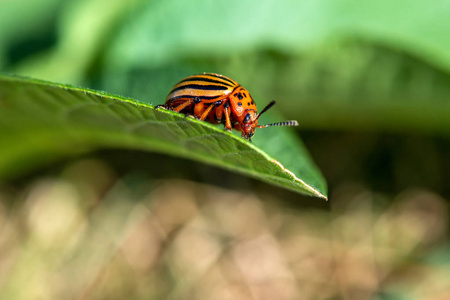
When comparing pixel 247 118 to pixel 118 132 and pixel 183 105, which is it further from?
pixel 118 132

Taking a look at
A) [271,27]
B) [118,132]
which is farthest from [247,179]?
[118,132]

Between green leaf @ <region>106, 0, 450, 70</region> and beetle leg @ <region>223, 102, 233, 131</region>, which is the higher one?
green leaf @ <region>106, 0, 450, 70</region>

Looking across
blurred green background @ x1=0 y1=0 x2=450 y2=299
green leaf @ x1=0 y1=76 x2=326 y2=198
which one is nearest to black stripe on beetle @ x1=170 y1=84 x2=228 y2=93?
green leaf @ x1=0 y1=76 x2=326 y2=198

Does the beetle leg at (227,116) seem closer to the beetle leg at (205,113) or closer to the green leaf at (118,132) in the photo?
the beetle leg at (205,113)

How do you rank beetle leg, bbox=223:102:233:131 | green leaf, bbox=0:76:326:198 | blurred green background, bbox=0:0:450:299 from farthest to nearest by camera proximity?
blurred green background, bbox=0:0:450:299 → beetle leg, bbox=223:102:233:131 → green leaf, bbox=0:76:326:198

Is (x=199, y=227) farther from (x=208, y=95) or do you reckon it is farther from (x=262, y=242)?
(x=208, y=95)

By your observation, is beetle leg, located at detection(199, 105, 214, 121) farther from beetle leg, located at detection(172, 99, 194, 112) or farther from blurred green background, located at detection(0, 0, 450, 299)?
blurred green background, located at detection(0, 0, 450, 299)

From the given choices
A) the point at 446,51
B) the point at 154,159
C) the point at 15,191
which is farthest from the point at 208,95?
the point at 15,191

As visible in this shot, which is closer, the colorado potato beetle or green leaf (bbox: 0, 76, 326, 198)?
green leaf (bbox: 0, 76, 326, 198)
